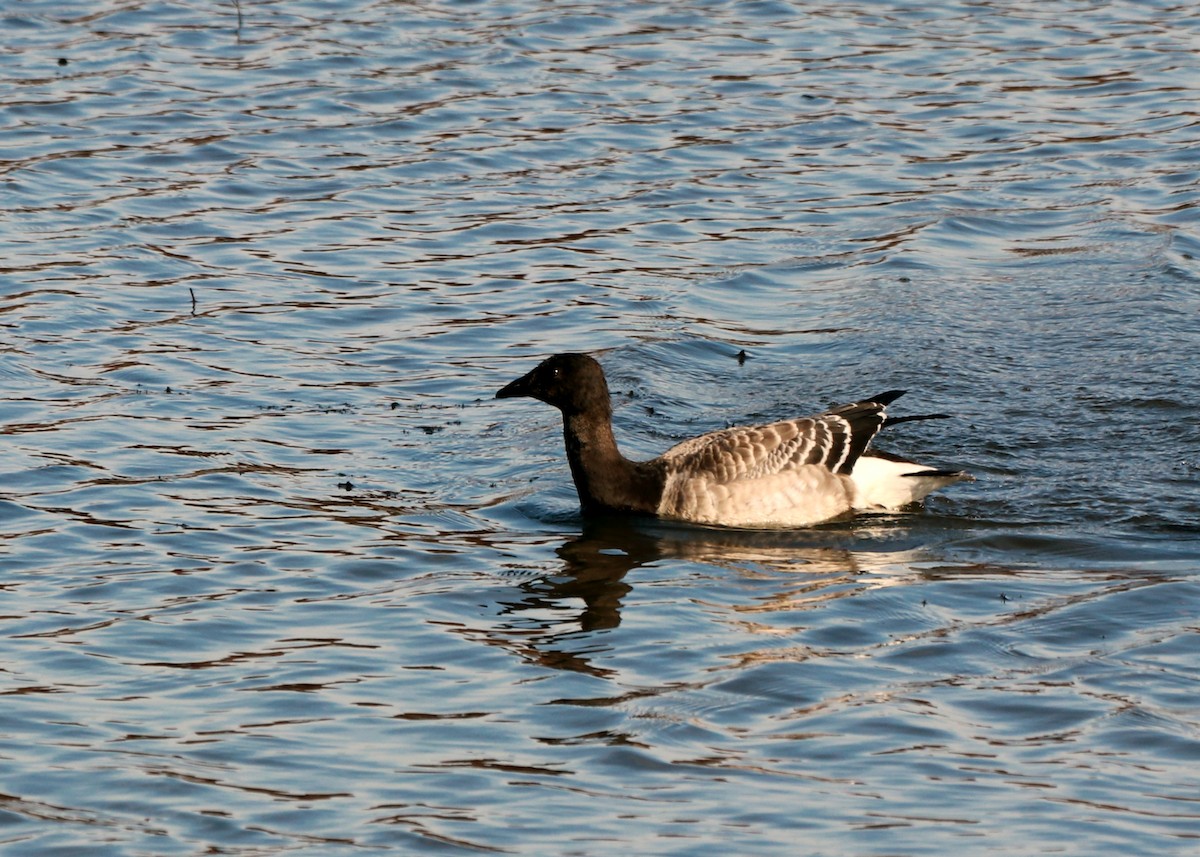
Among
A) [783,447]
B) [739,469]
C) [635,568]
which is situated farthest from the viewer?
[783,447]

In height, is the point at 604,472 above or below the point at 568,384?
below

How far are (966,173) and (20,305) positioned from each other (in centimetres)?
972

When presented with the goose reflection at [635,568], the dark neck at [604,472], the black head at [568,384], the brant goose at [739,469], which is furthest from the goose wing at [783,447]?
the black head at [568,384]

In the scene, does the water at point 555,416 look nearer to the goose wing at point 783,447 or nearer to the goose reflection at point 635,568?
the goose reflection at point 635,568

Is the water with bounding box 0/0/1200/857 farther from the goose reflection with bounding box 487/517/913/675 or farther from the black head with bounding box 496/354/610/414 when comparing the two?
the black head with bounding box 496/354/610/414

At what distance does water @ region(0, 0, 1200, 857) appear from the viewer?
8188 millimetres

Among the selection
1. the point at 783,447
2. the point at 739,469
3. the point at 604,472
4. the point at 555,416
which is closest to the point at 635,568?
the point at 604,472

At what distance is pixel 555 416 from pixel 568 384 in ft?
7.07

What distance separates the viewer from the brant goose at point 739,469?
12.3 meters

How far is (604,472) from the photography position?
12.4 meters

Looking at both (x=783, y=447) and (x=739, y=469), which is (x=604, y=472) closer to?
(x=739, y=469)

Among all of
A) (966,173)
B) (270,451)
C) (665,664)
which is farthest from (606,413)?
(966,173)

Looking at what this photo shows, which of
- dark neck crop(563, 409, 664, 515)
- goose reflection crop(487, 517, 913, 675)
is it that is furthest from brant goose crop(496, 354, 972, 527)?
goose reflection crop(487, 517, 913, 675)

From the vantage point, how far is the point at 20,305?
15.8 meters
